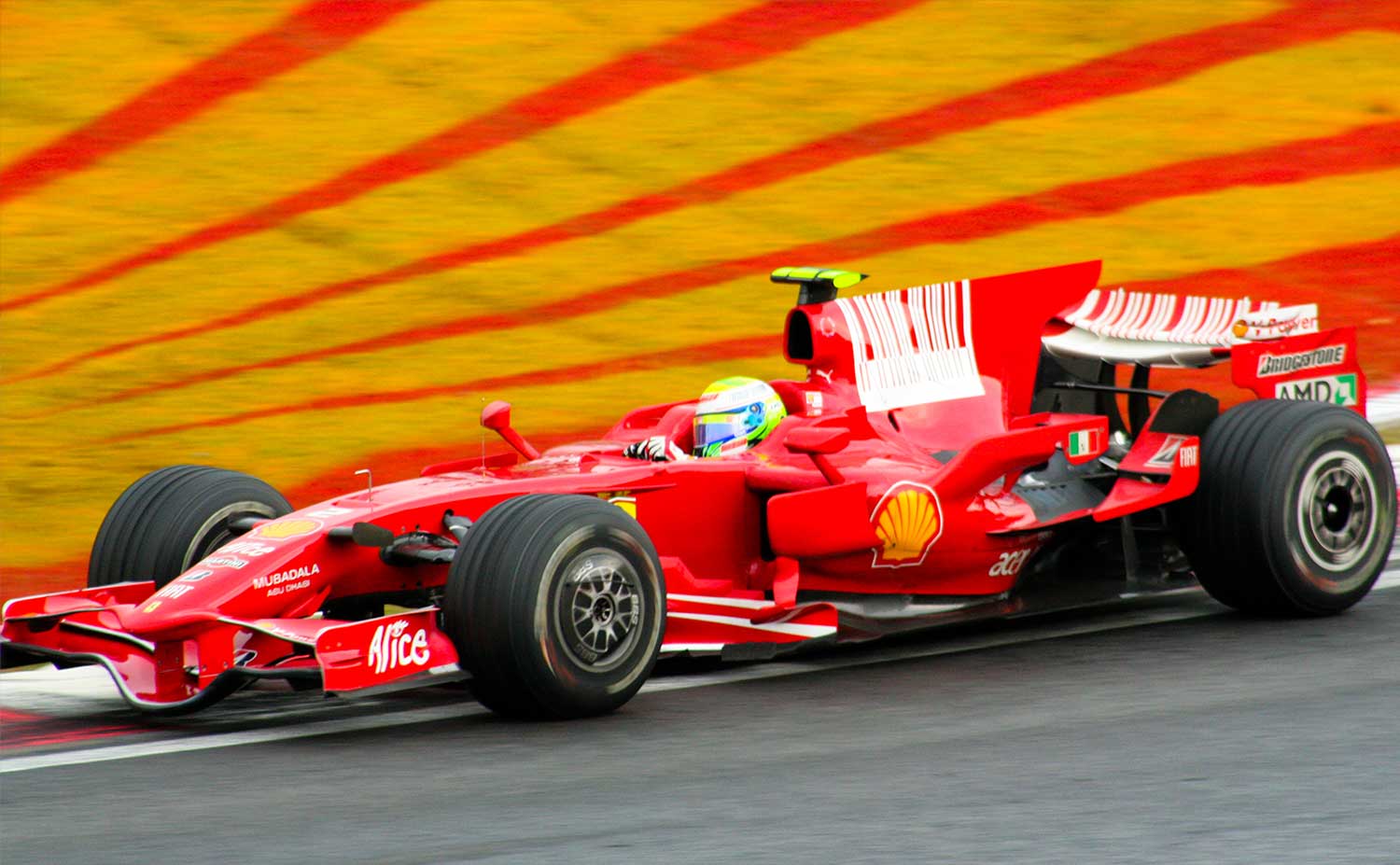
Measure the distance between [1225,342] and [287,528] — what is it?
397 cm

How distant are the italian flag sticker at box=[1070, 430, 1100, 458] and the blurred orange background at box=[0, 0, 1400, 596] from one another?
4.23 m

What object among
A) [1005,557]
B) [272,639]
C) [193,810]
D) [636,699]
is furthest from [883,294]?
[193,810]

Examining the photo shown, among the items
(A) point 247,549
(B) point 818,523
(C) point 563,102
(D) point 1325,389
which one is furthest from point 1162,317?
(C) point 563,102

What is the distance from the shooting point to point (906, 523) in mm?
Result: 7184

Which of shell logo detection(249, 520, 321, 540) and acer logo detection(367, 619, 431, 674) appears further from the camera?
shell logo detection(249, 520, 321, 540)

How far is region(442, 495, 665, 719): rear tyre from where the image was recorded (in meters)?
6.00

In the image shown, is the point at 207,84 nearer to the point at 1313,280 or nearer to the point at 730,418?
the point at 1313,280

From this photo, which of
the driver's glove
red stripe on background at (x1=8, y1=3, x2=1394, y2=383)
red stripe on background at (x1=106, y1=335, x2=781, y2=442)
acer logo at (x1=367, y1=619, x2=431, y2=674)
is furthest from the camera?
red stripe on background at (x1=8, y1=3, x2=1394, y2=383)

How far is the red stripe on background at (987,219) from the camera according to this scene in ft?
43.5

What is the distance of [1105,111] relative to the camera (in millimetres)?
17797

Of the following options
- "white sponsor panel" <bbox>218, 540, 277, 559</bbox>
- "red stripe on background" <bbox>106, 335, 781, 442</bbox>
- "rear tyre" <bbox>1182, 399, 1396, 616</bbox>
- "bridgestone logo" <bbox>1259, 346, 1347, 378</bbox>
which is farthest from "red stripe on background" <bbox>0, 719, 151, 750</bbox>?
"red stripe on background" <bbox>106, 335, 781, 442</bbox>

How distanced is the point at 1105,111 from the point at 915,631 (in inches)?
427

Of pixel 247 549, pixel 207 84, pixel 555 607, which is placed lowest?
pixel 555 607

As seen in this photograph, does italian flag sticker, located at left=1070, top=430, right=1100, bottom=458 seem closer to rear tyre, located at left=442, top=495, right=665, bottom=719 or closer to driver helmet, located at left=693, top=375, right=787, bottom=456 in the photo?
driver helmet, located at left=693, top=375, right=787, bottom=456
